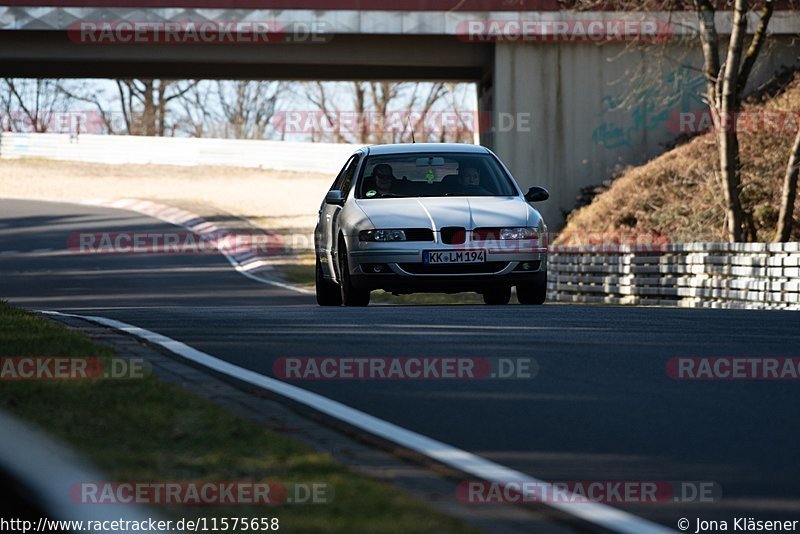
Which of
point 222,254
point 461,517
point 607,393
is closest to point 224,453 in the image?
point 461,517

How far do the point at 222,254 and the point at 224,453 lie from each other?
32316mm

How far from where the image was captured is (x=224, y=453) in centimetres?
568

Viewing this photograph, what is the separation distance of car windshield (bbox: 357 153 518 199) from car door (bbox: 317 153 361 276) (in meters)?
0.35

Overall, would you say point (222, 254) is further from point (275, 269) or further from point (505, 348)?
point (505, 348)

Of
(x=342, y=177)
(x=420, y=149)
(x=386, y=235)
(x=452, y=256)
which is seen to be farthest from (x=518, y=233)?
(x=342, y=177)

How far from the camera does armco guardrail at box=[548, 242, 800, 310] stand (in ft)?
61.1

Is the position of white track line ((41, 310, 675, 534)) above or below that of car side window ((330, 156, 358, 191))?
below

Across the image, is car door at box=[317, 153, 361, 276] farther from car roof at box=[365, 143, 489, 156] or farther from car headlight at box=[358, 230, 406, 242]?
car headlight at box=[358, 230, 406, 242]

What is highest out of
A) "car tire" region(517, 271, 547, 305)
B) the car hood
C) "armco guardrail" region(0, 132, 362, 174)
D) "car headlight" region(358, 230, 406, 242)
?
"armco guardrail" region(0, 132, 362, 174)

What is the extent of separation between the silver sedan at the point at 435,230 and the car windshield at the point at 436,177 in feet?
0.03

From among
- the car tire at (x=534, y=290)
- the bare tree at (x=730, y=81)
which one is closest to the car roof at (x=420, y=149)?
the car tire at (x=534, y=290)

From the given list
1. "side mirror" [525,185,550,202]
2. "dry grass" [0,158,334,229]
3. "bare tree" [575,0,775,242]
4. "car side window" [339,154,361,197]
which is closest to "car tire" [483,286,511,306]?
"side mirror" [525,185,550,202]

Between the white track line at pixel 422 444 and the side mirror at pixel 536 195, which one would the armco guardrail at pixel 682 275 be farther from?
the white track line at pixel 422 444

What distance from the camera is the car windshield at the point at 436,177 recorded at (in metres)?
14.5
